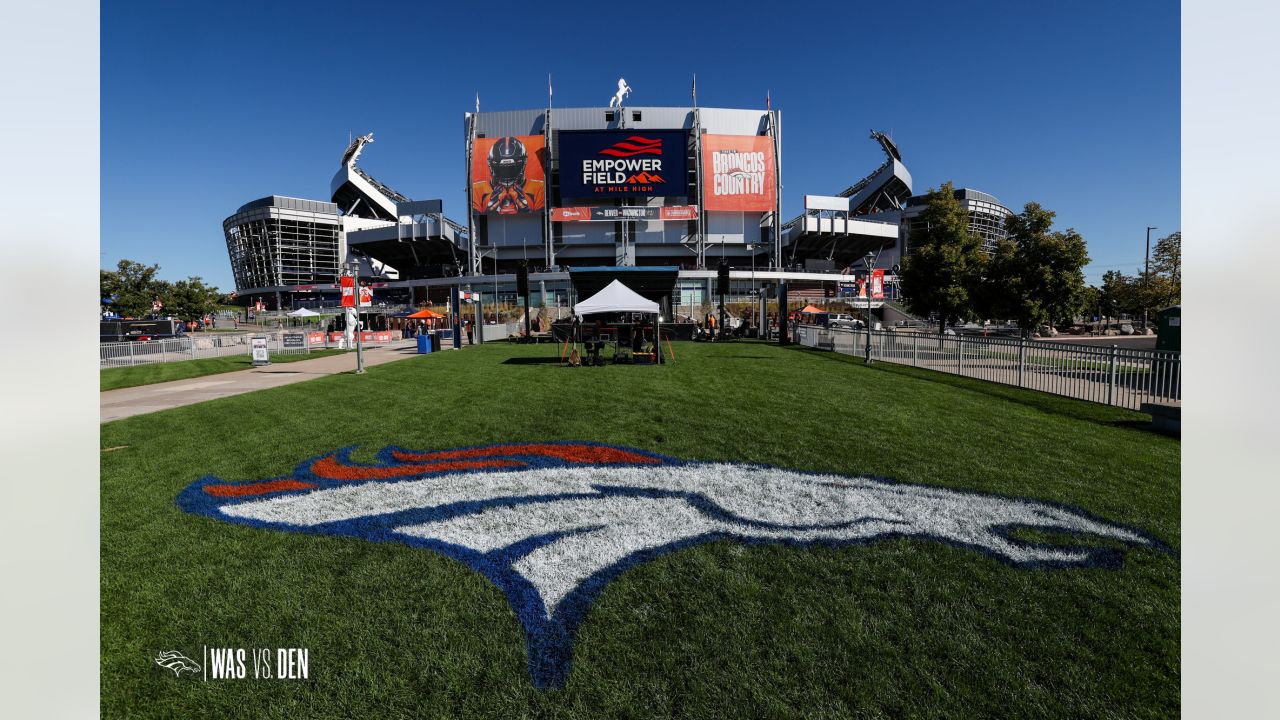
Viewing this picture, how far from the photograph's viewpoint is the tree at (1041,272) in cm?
1912

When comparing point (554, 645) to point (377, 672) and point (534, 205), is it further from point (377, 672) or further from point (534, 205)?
point (534, 205)

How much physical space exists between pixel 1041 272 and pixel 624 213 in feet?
136

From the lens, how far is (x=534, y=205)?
5588 cm

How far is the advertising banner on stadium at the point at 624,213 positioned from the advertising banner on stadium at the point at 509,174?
2905mm

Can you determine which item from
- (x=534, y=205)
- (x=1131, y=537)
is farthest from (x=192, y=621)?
(x=534, y=205)

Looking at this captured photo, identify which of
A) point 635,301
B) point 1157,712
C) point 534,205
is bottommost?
point 1157,712

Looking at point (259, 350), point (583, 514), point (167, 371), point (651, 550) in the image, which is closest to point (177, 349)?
point (167, 371)

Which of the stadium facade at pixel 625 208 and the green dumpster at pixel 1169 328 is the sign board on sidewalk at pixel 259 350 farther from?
the stadium facade at pixel 625 208

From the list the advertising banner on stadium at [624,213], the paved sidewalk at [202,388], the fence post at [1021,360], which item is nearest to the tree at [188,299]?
the advertising banner on stadium at [624,213]

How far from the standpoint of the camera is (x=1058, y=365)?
37.0 feet

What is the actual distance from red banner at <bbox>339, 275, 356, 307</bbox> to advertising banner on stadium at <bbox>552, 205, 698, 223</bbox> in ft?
131

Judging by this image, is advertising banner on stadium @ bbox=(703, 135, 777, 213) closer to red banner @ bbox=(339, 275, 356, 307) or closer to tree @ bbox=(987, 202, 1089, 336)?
tree @ bbox=(987, 202, 1089, 336)

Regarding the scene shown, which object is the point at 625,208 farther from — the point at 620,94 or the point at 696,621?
the point at 696,621
